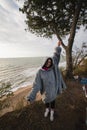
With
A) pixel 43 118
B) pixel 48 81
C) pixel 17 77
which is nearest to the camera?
pixel 48 81

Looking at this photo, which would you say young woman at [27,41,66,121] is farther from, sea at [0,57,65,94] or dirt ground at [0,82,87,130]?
sea at [0,57,65,94]

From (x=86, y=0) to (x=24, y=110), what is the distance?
6612mm

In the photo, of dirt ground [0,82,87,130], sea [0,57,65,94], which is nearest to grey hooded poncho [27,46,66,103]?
dirt ground [0,82,87,130]

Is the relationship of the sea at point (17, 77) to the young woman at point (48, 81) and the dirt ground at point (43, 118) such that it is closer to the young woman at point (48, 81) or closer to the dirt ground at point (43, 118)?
the dirt ground at point (43, 118)

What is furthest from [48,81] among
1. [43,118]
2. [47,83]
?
[43,118]

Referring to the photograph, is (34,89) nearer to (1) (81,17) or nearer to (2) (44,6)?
(2) (44,6)

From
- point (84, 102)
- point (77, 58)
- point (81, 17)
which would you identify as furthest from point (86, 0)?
point (84, 102)

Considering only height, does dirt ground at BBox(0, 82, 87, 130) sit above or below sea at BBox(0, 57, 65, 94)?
above

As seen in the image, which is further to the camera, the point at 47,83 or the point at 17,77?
the point at 17,77

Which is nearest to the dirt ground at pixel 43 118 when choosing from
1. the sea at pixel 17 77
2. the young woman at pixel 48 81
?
the young woman at pixel 48 81

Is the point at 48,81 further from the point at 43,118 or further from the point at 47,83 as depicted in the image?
the point at 43,118

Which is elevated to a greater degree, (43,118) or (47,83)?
(47,83)

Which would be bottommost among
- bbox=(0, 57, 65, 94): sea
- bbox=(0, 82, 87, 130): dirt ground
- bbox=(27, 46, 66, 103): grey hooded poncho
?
bbox=(0, 57, 65, 94): sea

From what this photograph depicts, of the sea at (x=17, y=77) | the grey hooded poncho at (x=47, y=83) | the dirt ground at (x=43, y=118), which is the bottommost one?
the sea at (x=17, y=77)
